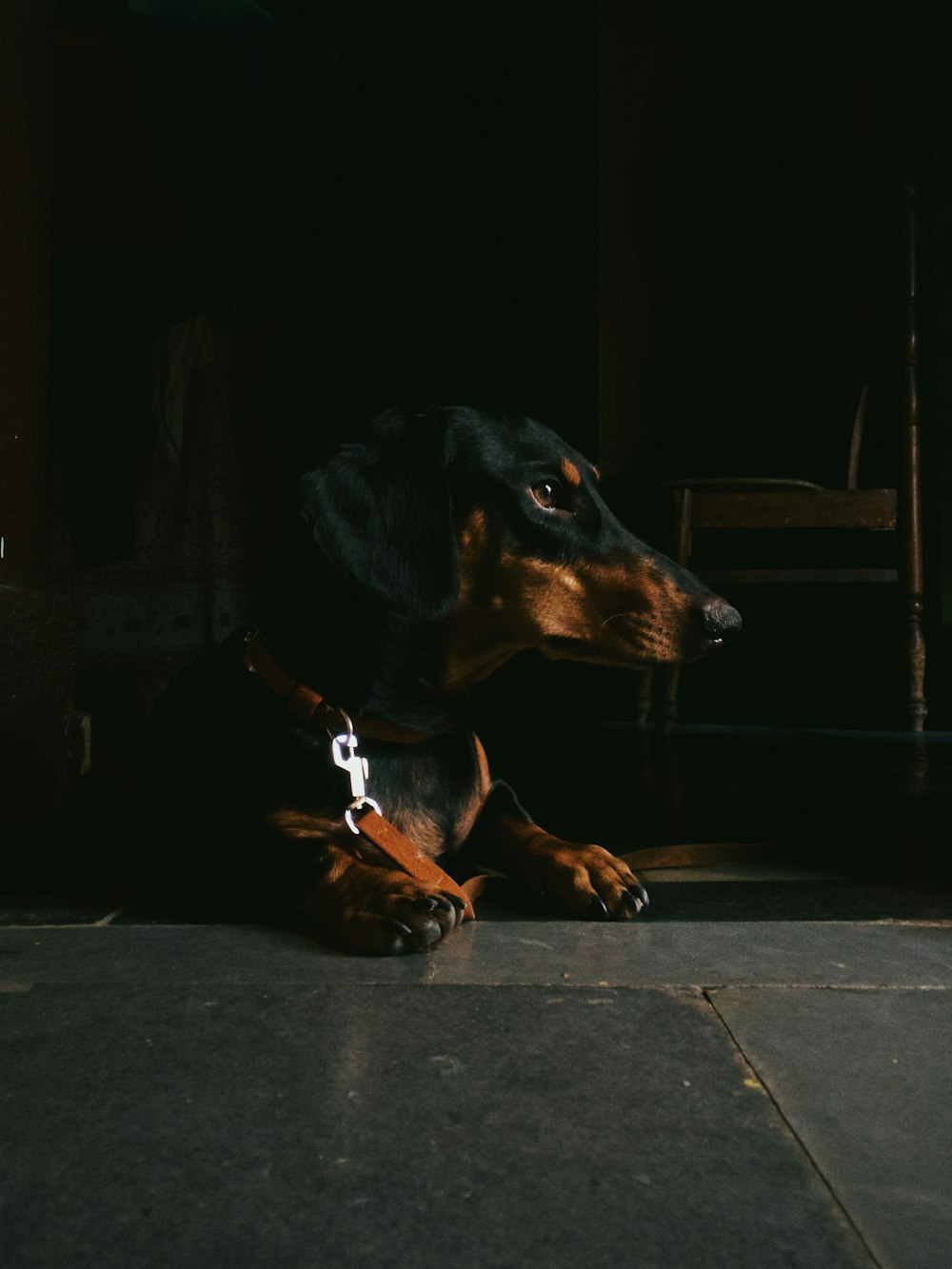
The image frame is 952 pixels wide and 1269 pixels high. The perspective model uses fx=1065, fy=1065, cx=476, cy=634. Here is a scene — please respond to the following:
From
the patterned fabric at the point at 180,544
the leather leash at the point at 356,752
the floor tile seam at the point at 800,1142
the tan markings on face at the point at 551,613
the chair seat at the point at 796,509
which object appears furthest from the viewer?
the patterned fabric at the point at 180,544

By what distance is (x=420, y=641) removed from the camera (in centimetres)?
148

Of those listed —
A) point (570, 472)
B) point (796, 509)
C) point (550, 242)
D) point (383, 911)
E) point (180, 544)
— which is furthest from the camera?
point (550, 242)

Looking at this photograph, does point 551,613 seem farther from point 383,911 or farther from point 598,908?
point 383,911

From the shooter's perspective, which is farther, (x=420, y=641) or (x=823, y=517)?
(x=823, y=517)

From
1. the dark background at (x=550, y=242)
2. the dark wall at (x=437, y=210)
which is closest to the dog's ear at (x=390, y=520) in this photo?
the dark background at (x=550, y=242)

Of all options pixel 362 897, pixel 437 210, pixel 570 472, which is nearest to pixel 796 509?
pixel 570 472

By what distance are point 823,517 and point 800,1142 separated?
2.93 meters

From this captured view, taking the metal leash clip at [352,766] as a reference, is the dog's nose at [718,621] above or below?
above

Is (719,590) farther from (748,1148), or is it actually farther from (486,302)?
(748,1148)

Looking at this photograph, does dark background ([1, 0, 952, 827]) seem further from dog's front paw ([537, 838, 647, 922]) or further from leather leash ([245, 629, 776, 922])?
dog's front paw ([537, 838, 647, 922])

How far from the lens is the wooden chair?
3.35 m

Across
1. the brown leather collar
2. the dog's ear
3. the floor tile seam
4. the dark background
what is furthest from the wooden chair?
the floor tile seam

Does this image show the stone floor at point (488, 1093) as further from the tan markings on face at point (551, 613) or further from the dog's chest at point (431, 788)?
the tan markings on face at point (551, 613)

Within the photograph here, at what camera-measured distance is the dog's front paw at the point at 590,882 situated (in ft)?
4.25
